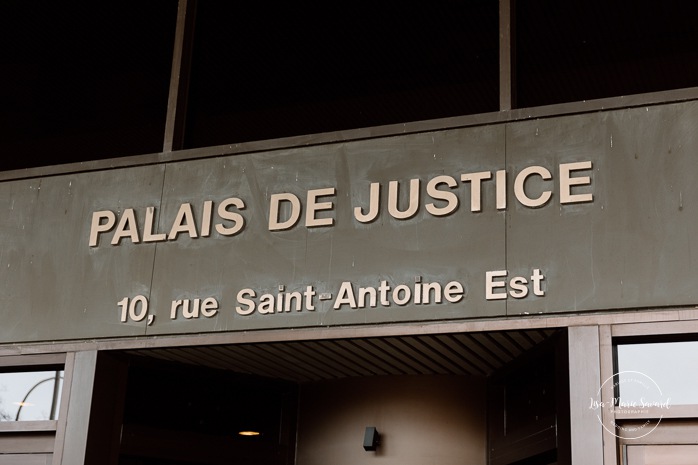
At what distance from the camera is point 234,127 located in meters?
11.5

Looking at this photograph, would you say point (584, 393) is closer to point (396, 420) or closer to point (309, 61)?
point (396, 420)

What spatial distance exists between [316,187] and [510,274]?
1.54m

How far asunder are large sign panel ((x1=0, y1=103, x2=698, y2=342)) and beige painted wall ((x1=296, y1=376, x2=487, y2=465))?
2.02m

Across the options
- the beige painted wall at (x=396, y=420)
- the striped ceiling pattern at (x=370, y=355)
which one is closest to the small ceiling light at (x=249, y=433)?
the beige painted wall at (x=396, y=420)

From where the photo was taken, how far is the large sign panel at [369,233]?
5660mm

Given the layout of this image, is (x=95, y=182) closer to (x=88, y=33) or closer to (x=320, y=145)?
(x=320, y=145)

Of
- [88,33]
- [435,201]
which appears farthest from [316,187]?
[88,33]

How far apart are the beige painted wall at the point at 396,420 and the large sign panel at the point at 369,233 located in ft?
6.62

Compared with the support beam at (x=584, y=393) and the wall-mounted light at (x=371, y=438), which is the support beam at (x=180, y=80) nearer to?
the wall-mounted light at (x=371, y=438)

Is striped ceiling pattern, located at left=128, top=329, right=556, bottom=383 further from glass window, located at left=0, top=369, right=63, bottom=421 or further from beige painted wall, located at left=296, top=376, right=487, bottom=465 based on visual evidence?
glass window, located at left=0, top=369, right=63, bottom=421

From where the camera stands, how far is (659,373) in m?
5.41

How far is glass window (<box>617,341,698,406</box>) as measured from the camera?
535 cm

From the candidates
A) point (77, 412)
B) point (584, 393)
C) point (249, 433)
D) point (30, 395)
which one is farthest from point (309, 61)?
point (584, 393)

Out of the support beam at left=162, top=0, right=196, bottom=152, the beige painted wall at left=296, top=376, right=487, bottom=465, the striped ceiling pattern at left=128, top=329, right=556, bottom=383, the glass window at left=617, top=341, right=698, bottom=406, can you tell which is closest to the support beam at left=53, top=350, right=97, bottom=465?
the striped ceiling pattern at left=128, top=329, right=556, bottom=383
